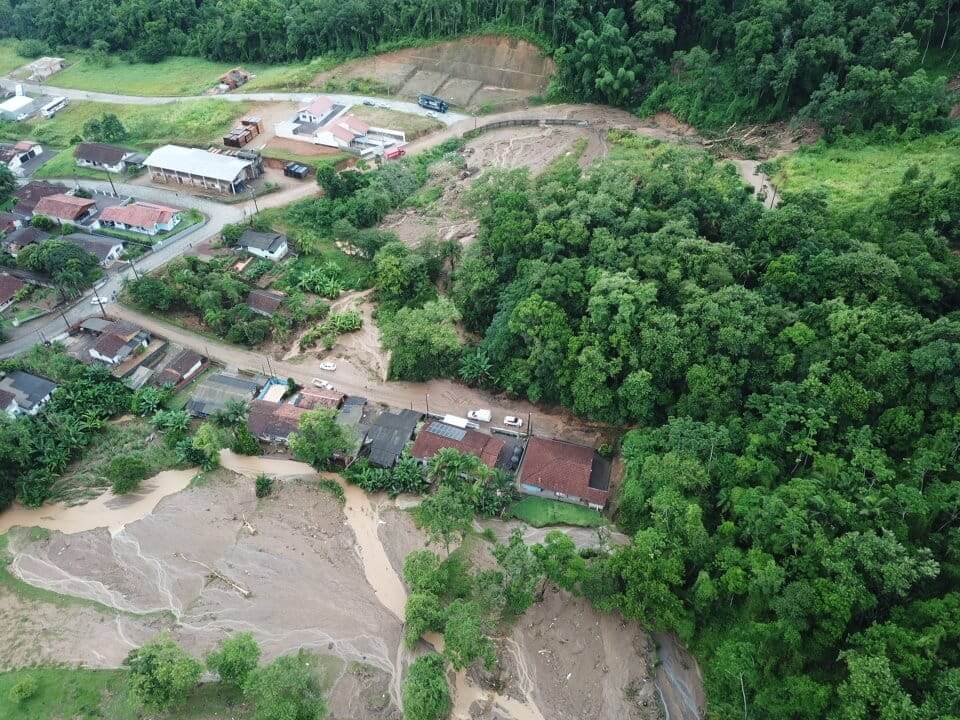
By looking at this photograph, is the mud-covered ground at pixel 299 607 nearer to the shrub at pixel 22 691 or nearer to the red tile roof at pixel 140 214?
the shrub at pixel 22 691

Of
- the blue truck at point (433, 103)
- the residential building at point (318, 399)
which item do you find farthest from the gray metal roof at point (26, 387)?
the blue truck at point (433, 103)

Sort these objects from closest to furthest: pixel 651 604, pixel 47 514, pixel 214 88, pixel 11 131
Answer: pixel 651 604, pixel 47 514, pixel 11 131, pixel 214 88

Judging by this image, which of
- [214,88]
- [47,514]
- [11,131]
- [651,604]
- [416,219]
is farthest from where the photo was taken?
[214,88]

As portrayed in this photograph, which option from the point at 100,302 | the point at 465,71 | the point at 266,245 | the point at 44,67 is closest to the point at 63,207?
the point at 100,302

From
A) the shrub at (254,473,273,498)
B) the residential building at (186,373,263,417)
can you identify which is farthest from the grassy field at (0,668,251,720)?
the residential building at (186,373,263,417)

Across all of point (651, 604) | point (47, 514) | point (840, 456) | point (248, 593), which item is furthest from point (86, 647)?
point (840, 456)

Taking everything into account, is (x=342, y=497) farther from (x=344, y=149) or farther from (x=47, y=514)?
(x=344, y=149)

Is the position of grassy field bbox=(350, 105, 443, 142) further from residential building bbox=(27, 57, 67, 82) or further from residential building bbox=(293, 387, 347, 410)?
residential building bbox=(27, 57, 67, 82)
